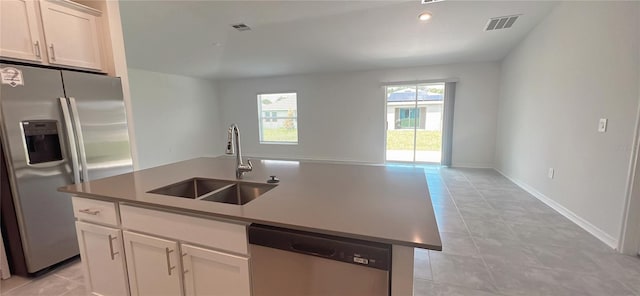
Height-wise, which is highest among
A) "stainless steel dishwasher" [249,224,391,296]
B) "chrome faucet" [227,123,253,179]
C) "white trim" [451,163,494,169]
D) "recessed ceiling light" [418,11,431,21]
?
"recessed ceiling light" [418,11,431,21]

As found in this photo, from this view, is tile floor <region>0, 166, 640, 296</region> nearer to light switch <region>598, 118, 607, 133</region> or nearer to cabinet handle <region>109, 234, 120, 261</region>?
cabinet handle <region>109, 234, 120, 261</region>

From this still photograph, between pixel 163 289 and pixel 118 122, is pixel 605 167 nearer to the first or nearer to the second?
pixel 163 289

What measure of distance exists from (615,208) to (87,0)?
5.29 meters

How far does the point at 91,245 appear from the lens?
1.47 m

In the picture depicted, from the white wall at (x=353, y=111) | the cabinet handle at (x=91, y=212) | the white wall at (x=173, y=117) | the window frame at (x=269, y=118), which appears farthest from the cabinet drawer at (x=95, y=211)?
the window frame at (x=269, y=118)

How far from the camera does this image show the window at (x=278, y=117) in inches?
278

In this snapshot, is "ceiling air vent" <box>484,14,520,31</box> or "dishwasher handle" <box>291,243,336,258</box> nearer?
"dishwasher handle" <box>291,243,336,258</box>

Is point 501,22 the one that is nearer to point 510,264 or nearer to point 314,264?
point 510,264

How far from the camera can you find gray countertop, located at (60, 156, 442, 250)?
886 mm

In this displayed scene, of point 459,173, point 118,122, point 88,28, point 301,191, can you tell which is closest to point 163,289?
point 301,191

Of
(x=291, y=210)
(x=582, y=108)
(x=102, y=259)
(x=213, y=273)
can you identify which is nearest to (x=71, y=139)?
(x=102, y=259)

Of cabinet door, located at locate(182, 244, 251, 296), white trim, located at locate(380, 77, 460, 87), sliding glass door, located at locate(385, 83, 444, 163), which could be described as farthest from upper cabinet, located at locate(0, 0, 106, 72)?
sliding glass door, located at locate(385, 83, 444, 163)

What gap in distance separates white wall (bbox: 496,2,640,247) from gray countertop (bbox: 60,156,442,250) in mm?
2100

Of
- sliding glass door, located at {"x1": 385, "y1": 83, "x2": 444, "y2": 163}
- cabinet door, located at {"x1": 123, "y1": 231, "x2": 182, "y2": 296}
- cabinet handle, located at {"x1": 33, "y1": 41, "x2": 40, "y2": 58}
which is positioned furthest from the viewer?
sliding glass door, located at {"x1": 385, "y1": 83, "x2": 444, "y2": 163}
